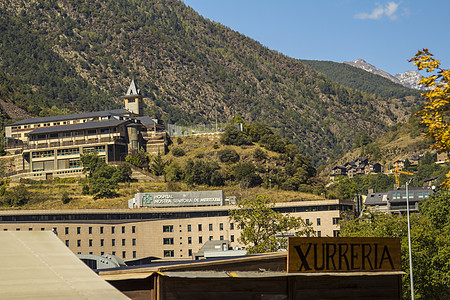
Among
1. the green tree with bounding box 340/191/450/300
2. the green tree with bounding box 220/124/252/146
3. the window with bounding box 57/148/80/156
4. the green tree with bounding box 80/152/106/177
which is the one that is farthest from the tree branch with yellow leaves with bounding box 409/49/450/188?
the green tree with bounding box 220/124/252/146

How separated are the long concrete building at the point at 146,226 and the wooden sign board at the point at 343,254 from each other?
10379 cm

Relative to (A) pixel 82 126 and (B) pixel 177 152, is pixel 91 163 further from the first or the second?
(B) pixel 177 152

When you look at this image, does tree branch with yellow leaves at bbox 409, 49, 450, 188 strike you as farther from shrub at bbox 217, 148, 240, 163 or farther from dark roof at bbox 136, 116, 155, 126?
dark roof at bbox 136, 116, 155, 126

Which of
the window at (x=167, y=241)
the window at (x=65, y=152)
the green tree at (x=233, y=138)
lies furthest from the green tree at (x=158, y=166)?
the window at (x=167, y=241)

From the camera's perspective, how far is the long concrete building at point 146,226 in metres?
128

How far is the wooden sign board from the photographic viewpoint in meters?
23.5

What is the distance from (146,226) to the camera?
131375mm

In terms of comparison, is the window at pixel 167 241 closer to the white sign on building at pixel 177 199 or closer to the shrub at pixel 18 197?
the white sign on building at pixel 177 199

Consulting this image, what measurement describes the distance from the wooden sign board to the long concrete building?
341ft

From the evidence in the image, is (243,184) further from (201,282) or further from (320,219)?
(201,282)

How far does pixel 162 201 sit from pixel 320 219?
30.7 metres

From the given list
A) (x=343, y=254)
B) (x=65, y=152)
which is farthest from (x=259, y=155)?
(x=343, y=254)

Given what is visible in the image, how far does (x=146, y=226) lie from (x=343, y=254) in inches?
4308

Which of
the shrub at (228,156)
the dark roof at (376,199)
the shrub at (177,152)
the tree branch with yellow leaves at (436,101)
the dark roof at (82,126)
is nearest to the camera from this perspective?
the tree branch with yellow leaves at (436,101)
